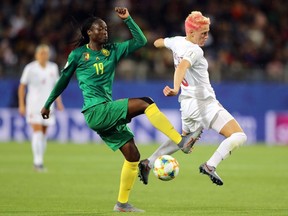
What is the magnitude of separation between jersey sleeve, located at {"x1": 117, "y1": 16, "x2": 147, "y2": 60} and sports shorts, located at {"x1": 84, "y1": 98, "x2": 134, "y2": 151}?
668 millimetres

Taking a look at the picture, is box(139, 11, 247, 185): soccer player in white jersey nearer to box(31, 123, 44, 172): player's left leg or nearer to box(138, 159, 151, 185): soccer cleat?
box(138, 159, 151, 185): soccer cleat

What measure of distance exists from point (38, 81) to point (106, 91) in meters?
6.92

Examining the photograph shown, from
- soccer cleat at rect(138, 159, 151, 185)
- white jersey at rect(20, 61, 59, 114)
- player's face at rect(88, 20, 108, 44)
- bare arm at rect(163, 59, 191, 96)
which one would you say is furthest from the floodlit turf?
player's face at rect(88, 20, 108, 44)

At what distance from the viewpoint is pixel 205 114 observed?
400 inches

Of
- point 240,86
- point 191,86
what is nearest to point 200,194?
point 191,86

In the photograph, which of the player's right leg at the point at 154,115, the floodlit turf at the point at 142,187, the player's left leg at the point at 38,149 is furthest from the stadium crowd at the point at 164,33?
the player's right leg at the point at 154,115

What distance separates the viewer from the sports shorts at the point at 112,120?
9.52 meters

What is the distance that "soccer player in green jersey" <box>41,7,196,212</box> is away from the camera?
375 inches

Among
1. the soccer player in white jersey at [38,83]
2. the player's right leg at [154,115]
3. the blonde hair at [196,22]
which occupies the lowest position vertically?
the soccer player in white jersey at [38,83]

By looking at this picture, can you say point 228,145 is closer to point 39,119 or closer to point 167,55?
point 39,119

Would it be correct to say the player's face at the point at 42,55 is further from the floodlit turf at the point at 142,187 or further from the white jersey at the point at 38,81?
the floodlit turf at the point at 142,187

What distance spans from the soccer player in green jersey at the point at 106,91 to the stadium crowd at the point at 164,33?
1317cm

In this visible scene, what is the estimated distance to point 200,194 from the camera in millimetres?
12055

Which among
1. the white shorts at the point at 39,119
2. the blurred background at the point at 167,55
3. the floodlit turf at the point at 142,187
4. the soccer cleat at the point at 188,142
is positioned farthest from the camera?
the blurred background at the point at 167,55
